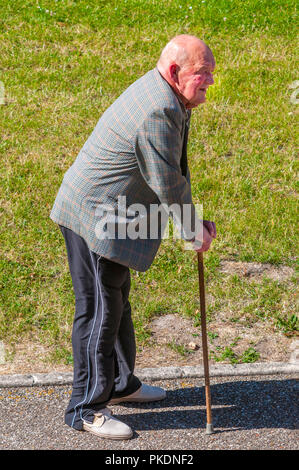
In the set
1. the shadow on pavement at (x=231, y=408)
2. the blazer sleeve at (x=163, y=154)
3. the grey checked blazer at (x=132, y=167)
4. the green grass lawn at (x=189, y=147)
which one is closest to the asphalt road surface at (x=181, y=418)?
the shadow on pavement at (x=231, y=408)

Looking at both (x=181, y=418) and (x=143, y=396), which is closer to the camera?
(x=181, y=418)

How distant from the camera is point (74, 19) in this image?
31.3 ft

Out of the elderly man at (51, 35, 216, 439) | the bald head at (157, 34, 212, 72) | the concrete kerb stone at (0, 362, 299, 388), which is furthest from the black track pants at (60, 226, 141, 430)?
the bald head at (157, 34, 212, 72)

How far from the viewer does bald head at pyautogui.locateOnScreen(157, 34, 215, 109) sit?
12.1 ft

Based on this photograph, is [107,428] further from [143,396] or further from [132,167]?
[132,167]

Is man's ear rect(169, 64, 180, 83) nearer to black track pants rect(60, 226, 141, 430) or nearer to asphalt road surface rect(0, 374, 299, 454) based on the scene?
black track pants rect(60, 226, 141, 430)

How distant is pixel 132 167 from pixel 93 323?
3.07 feet

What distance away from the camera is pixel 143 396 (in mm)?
4656

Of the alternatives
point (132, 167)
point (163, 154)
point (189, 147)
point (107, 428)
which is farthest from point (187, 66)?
point (189, 147)


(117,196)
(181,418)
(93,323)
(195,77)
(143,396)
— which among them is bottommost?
(181,418)

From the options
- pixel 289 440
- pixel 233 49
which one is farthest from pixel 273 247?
pixel 233 49

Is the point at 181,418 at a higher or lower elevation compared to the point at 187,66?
lower

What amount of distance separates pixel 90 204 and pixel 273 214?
3.01 metres

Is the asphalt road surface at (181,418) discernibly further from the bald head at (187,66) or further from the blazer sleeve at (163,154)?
the bald head at (187,66)
